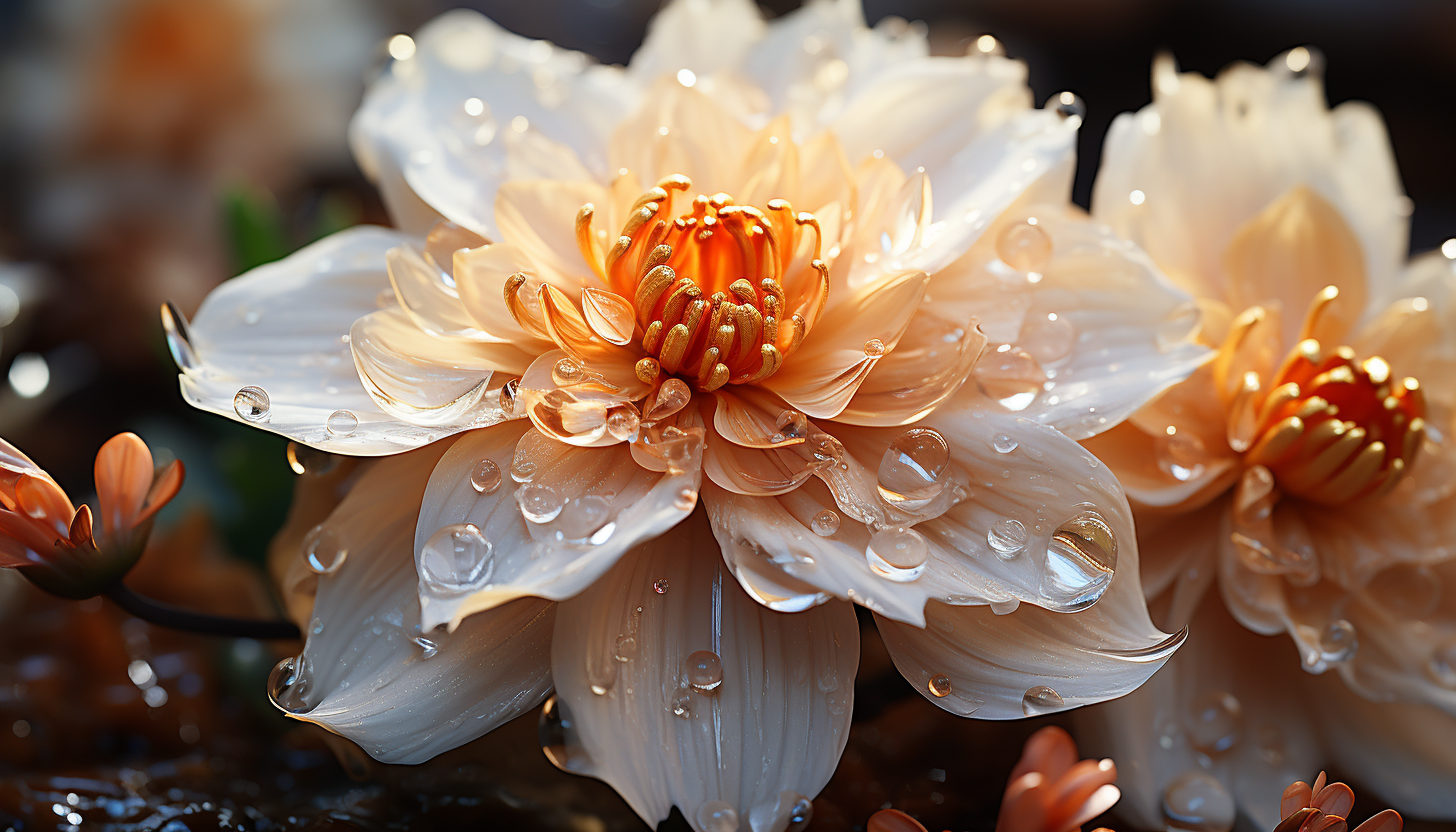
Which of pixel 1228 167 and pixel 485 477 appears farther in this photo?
pixel 1228 167

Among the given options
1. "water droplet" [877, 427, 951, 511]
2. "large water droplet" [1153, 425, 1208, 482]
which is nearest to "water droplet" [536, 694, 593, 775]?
"water droplet" [877, 427, 951, 511]

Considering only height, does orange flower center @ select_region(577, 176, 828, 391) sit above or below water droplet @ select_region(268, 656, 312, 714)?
above

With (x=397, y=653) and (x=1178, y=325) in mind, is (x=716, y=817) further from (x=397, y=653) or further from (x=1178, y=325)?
(x=1178, y=325)

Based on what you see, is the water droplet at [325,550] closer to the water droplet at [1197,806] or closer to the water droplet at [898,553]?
the water droplet at [898,553]

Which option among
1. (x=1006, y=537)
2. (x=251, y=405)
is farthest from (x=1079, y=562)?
(x=251, y=405)

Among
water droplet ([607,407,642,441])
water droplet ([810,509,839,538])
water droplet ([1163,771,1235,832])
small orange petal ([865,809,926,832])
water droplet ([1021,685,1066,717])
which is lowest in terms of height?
water droplet ([1163,771,1235,832])

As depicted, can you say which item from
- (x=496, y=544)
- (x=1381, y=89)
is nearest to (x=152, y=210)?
(x=496, y=544)

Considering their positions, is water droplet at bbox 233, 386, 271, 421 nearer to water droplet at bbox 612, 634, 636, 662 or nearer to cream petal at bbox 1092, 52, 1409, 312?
water droplet at bbox 612, 634, 636, 662
